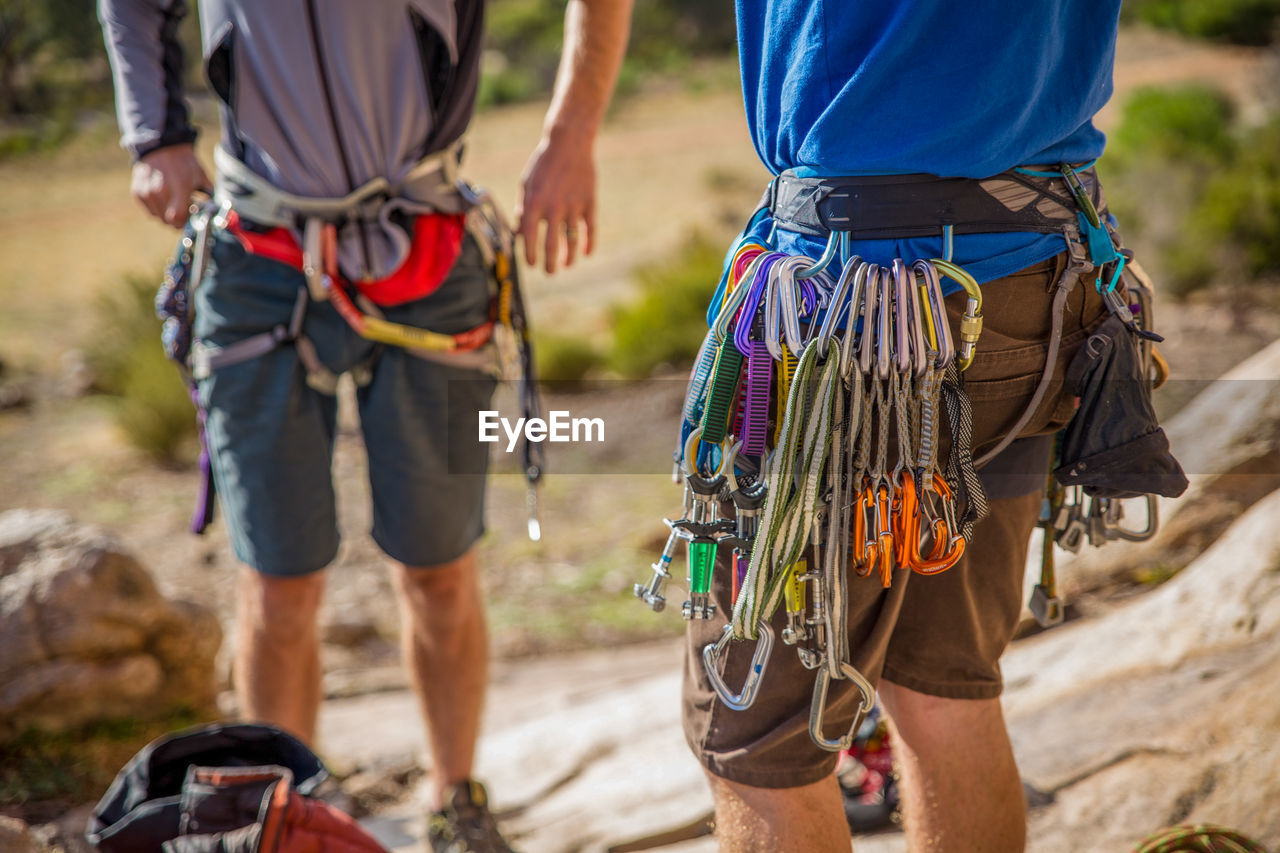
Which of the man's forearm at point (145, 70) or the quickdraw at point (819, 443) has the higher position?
the man's forearm at point (145, 70)

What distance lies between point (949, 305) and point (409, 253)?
1.22 metres

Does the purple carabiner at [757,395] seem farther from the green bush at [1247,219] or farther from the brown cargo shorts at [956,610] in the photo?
the green bush at [1247,219]

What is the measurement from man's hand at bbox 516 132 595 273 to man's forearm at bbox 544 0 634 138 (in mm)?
29

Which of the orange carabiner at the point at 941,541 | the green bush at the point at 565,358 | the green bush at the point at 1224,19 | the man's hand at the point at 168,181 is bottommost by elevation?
the green bush at the point at 565,358

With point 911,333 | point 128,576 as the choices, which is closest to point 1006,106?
point 911,333

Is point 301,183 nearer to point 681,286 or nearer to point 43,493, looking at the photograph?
point 43,493

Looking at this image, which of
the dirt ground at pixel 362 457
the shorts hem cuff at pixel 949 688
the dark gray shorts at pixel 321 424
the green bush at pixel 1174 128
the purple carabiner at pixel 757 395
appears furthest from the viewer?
the green bush at pixel 1174 128

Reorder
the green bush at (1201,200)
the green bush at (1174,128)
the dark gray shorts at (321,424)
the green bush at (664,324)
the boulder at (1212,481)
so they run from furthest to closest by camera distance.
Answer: the green bush at (1174,128)
the green bush at (664,324)
the green bush at (1201,200)
the boulder at (1212,481)
the dark gray shorts at (321,424)

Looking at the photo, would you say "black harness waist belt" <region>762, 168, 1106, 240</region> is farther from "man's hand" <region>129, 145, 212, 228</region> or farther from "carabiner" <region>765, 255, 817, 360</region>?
"man's hand" <region>129, 145, 212, 228</region>

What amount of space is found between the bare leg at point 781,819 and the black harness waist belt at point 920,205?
73cm

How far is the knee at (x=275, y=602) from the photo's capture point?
2.22m

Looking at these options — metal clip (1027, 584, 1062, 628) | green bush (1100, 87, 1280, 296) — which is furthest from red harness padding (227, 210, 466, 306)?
green bush (1100, 87, 1280, 296)

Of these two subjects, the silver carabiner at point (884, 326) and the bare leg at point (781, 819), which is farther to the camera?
the bare leg at point (781, 819)

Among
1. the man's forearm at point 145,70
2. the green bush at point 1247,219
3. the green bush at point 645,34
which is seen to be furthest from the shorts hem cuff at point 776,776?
the green bush at point 645,34
